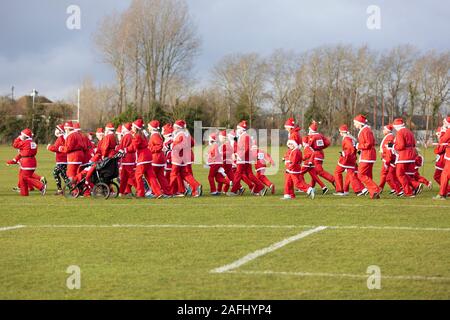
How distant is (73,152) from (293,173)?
6013 millimetres

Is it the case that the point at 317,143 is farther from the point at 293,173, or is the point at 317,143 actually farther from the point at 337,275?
the point at 337,275

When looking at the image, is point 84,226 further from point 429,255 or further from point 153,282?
point 429,255

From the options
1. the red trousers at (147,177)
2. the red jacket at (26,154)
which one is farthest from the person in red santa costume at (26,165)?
the red trousers at (147,177)

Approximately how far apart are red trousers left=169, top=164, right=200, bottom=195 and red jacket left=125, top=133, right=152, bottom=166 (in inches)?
41.4

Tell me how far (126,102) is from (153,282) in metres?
72.0

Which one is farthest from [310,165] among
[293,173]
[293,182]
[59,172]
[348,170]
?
[59,172]

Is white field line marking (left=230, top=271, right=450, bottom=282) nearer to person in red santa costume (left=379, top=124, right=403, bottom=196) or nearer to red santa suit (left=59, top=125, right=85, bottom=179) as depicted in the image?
red santa suit (left=59, top=125, right=85, bottom=179)

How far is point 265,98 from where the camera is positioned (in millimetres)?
85438

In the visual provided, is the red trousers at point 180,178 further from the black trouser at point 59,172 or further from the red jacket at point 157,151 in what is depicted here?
the black trouser at point 59,172

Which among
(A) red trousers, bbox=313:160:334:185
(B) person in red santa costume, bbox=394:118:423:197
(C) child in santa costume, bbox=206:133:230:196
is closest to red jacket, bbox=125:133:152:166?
(C) child in santa costume, bbox=206:133:230:196

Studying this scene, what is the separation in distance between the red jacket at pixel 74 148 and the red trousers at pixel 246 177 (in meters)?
4.35

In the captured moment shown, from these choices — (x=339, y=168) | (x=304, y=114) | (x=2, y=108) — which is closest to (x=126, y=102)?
(x=2, y=108)

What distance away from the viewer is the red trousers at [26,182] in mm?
19219

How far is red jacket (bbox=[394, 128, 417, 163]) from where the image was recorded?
60.1ft
